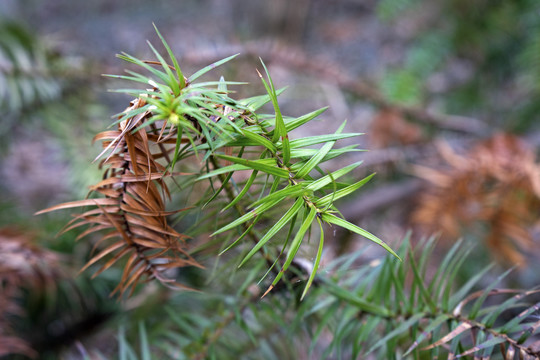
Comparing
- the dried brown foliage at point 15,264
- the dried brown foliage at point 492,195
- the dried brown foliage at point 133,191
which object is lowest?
the dried brown foliage at point 492,195

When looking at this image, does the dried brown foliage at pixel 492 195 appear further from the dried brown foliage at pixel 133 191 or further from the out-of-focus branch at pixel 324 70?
the dried brown foliage at pixel 133 191

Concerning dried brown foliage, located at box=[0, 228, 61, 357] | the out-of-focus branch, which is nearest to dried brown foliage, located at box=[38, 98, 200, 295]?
dried brown foliage, located at box=[0, 228, 61, 357]

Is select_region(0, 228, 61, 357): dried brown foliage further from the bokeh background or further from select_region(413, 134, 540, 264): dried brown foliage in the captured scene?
select_region(413, 134, 540, 264): dried brown foliage

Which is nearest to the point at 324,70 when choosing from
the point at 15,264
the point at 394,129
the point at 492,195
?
the point at 394,129

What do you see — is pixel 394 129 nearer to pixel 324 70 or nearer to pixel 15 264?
pixel 324 70

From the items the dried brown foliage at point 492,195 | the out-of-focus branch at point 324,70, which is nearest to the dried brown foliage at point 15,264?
the out-of-focus branch at point 324,70

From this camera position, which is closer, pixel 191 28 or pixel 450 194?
pixel 450 194

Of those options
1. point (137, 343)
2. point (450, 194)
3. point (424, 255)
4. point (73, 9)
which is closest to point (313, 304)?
point (424, 255)

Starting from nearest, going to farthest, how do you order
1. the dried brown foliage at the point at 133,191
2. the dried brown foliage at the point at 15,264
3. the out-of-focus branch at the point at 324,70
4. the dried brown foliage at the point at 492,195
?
the dried brown foliage at the point at 133,191 → the dried brown foliage at the point at 15,264 → the dried brown foliage at the point at 492,195 → the out-of-focus branch at the point at 324,70

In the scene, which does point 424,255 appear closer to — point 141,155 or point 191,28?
point 141,155
